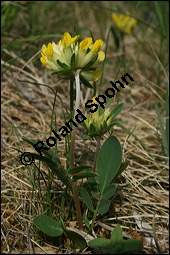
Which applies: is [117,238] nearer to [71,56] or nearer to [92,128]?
[92,128]

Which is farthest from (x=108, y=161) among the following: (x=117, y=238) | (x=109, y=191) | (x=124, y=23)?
(x=124, y=23)

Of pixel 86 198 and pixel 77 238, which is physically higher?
pixel 86 198

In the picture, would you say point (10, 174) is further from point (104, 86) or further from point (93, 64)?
point (104, 86)

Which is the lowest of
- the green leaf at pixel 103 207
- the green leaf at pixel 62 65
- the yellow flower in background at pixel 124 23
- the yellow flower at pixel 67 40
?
the green leaf at pixel 103 207

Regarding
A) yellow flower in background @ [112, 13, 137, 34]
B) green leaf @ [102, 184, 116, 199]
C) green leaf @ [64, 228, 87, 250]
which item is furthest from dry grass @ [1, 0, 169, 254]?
yellow flower in background @ [112, 13, 137, 34]

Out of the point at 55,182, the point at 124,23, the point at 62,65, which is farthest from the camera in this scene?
the point at 124,23

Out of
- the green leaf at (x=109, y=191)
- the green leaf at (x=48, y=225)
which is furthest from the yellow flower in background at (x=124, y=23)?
the green leaf at (x=48, y=225)

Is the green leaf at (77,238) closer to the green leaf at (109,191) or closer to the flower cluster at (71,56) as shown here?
the green leaf at (109,191)

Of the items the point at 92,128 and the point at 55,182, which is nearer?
the point at 92,128

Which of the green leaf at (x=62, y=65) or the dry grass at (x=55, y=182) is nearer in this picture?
the green leaf at (x=62, y=65)
